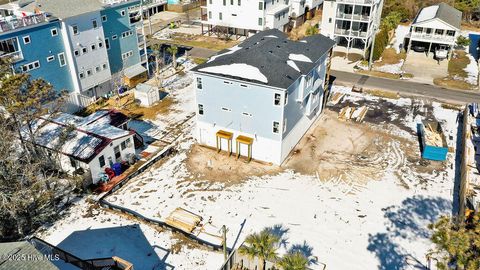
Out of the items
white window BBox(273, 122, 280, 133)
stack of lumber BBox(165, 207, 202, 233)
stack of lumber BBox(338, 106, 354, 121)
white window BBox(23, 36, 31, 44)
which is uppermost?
white window BBox(23, 36, 31, 44)

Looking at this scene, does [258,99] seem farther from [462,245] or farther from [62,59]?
[62,59]

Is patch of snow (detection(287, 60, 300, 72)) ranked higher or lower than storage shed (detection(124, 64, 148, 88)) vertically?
higher

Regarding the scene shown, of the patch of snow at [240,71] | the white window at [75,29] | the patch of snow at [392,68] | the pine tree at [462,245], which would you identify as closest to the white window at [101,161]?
the patch of snow at [240,71]

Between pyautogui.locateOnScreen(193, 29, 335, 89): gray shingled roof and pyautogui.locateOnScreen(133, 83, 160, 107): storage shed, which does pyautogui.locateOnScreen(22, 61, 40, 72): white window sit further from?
pyautogui.locateOnScreen(193, 29, 335, 89): gray shingled roof

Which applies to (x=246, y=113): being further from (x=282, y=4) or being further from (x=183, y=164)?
(x=282, y=4)

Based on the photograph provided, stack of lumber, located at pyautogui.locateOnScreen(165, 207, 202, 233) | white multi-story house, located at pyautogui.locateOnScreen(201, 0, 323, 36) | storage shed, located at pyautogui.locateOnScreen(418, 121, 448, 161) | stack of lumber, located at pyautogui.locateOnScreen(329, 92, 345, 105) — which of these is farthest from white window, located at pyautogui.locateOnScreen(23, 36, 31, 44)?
storage shed, located at pyautogui.locateOnScreen(418, 121, 448, 161)

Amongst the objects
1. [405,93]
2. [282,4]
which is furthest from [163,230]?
[282,4]
